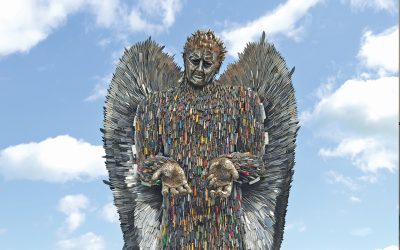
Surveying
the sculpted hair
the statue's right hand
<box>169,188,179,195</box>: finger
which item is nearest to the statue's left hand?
the statue's right hand

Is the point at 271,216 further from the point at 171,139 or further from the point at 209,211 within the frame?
the point at 171,139

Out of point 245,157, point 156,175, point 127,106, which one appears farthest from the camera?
point 127,106

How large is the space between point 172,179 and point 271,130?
1.80m

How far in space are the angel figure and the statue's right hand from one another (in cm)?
1

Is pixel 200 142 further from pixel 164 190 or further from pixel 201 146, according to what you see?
pixel 164 190

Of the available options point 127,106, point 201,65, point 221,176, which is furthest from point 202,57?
point 221,176

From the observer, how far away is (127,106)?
11.0m

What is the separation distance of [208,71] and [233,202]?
1881 mm

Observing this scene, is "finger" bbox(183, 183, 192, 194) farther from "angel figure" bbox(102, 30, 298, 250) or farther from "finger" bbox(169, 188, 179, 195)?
"finger" bbox(169, 188, 179, 195)

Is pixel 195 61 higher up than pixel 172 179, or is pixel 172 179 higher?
pixel 195 61

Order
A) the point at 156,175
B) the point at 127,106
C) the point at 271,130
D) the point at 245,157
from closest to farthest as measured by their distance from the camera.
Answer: the point at 156,175, the point at 245,157, the point at 271,130, the point at 127,106

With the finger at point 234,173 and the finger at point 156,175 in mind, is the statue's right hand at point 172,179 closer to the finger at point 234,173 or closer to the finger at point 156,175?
the finger at point 156,175

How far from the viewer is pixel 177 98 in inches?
409

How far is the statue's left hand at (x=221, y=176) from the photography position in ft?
31.8
